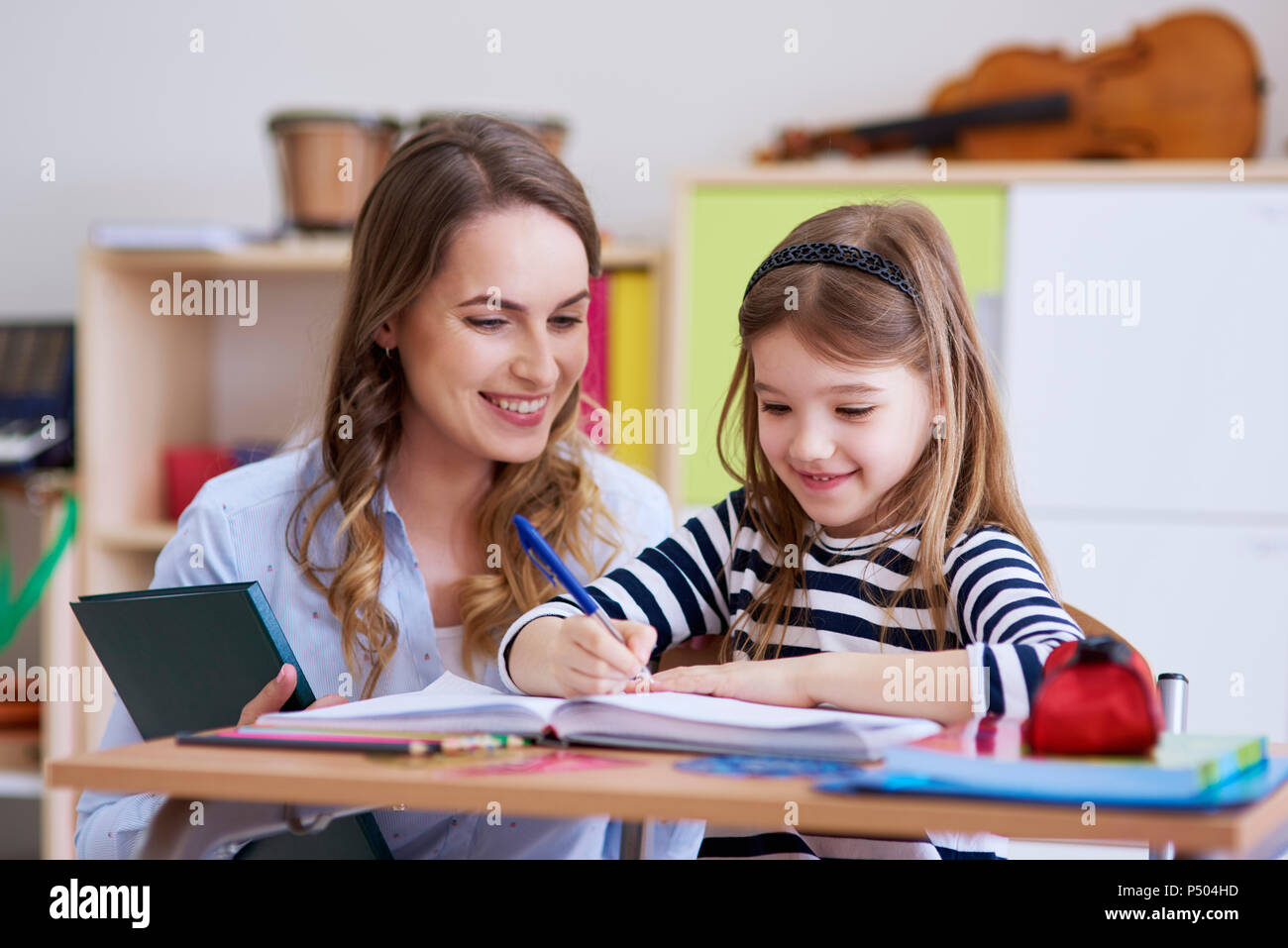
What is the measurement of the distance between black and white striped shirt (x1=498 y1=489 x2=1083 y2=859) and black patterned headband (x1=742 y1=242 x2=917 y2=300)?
209 millimetres

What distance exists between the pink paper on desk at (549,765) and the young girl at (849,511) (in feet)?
0.56

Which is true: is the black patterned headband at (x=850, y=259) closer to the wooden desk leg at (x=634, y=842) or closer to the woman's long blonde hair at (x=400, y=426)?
the woman's long blonde hair at (x=400, y=426)

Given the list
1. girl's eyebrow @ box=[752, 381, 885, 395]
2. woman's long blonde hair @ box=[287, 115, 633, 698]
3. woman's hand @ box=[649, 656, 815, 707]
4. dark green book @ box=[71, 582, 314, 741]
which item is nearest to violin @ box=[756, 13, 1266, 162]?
woman's long blonde hair @ box=[287, 115, 633, 698]

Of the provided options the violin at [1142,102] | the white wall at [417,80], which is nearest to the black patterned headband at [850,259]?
the violin at [1142,102]

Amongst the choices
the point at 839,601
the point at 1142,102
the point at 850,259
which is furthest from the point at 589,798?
the point at 1142,102

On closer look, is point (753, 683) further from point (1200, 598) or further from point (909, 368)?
point (1200, 598)

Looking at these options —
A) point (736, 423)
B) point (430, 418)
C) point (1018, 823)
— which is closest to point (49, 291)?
point (430, 418)

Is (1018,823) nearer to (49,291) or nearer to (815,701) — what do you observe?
(815,701)

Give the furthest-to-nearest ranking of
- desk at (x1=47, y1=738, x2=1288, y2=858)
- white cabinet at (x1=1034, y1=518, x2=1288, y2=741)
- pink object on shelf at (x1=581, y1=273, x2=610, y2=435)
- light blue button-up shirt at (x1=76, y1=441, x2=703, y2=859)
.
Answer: pink object on shelf at (x1=581, y1=273, x2=610, y2=435) → white cabinet at (x1=1034, y1=518, x2=1288, y2=741) → light blue button-up shirt at (x1=76, y1=441, x2=703, y2=859) → desk at (x1=47, y1=738, x2=1288, y2=858)

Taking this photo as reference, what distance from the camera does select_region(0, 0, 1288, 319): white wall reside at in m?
2.79

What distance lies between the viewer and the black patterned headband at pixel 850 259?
1119 millimetres

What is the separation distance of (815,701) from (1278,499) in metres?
1.85

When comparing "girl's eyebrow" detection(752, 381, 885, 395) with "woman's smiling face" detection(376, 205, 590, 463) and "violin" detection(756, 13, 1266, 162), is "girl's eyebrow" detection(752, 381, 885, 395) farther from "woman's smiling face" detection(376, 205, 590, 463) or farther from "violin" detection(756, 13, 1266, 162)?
"violin" detection(756, 13, 1266, 162)

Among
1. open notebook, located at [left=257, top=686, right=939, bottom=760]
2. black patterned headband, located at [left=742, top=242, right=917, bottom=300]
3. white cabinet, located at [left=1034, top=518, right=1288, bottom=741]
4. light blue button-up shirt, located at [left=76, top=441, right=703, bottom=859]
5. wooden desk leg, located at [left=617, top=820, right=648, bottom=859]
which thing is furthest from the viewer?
white cabinet, located at [left=1034, top=518, right=1288, bottom=741]
